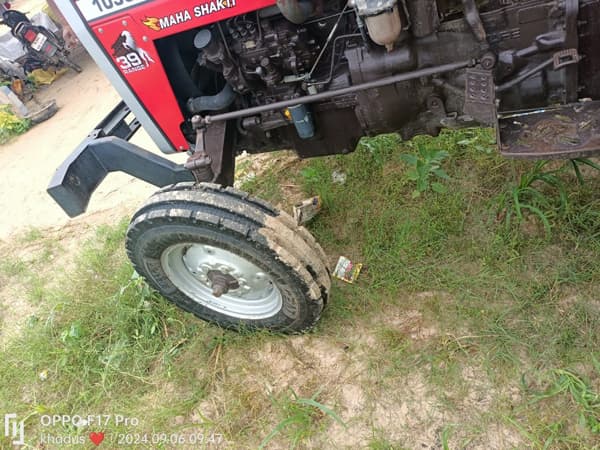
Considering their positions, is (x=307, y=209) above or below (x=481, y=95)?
below

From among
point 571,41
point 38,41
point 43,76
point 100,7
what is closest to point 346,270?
point 571,41

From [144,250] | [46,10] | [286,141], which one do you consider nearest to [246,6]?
[286,141]

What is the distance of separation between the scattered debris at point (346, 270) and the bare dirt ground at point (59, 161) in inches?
92.8

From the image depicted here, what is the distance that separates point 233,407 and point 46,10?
9114 millimetres

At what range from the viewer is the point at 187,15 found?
8.01 feet

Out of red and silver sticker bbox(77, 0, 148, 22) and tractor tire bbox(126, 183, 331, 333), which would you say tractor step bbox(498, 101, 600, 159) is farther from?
red and silver sticker bbox(77, 0, 148, 22)

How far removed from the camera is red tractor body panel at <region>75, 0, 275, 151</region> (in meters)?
2.40

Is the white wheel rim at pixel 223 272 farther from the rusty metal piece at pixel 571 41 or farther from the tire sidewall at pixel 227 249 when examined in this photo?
the rusty metal piece at pixel 571 41

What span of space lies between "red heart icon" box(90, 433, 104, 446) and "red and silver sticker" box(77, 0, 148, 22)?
7.30ft

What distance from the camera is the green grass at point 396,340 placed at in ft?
7.48

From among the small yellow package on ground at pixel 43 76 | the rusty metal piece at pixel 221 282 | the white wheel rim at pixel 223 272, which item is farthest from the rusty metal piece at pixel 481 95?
the small yellow package on ground at pixel 43 76

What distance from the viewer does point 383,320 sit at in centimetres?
274

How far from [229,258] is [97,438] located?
4.05ft

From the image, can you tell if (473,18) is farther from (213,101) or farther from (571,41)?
(213,101)
